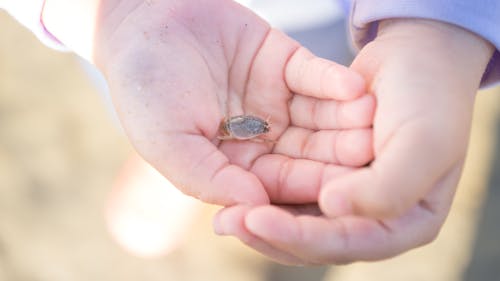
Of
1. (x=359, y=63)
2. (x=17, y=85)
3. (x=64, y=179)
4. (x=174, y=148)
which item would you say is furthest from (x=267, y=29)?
(x=17, y=85)

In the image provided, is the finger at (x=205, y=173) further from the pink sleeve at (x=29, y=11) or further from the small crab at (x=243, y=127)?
the pink sleeve at (x=29, y=11)

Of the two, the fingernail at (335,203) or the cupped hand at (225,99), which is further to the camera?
the cupped hand at (225,99)

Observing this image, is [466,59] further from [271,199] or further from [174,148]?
[174,148]

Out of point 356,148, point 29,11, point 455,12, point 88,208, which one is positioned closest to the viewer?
point 356,148

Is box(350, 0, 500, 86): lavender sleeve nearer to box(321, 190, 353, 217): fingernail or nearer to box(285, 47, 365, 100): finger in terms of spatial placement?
box(285, 47, 365, 100): finger

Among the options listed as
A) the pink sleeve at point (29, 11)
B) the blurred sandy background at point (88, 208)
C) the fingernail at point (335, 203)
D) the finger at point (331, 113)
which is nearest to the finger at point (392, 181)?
the fingernail at point (335, 203)

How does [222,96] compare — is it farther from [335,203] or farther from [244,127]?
[335,203]

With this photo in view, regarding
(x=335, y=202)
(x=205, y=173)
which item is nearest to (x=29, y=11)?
(x=205, y=173)
